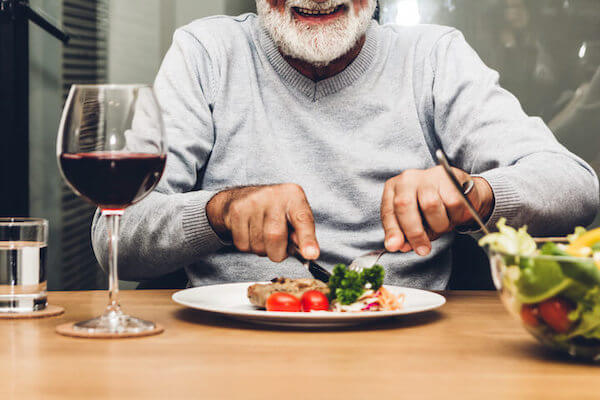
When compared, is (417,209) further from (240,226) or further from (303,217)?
(240,226)

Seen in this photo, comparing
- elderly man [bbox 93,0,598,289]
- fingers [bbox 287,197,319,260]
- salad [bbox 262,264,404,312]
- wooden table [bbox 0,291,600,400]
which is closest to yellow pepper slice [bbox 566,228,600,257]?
wooden table [bbox 0,291,600,400]

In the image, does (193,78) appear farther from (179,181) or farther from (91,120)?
(91,120)

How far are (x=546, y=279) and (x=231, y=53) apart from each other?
126 cm

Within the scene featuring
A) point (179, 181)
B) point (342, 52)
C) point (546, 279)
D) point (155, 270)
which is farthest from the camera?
point (342, 52)

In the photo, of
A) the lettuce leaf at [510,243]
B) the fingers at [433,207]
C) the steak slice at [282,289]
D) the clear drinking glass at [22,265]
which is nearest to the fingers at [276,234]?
the steak slice at [282,289]

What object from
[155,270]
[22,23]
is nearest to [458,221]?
[155,270]

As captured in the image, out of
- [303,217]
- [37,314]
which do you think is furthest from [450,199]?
[37,314]

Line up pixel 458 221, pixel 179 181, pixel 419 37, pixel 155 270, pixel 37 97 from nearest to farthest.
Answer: pixel 458 221 < pixel 155 270 < pixel 179 181 < pixel 419 37 < pixel 37 97

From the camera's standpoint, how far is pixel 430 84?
1.77 metres

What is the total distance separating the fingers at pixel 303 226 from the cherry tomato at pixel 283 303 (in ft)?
0.30

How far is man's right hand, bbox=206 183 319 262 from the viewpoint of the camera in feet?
3.42

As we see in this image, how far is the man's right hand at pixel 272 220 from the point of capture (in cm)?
104

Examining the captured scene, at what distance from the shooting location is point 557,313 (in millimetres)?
666

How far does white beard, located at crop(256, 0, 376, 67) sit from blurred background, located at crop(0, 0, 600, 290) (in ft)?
2.86
